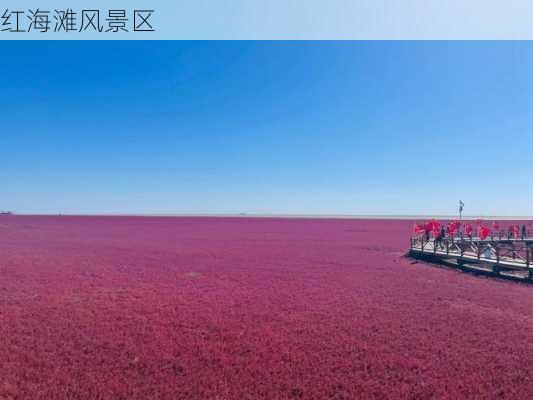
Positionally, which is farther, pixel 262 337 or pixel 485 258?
pixel 485 258

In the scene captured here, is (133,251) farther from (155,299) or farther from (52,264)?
(155,299)

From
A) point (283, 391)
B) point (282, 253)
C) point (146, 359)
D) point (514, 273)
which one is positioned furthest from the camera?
point (282, 253)

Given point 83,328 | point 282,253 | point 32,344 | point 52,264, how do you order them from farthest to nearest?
point 282,253 < point 52,264 < point 83,328 < point 32,344

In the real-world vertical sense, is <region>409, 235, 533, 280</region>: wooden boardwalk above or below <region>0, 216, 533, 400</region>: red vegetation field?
above

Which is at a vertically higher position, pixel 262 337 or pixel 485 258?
pixel 485 258

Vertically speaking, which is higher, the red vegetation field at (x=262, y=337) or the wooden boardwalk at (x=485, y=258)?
the wooden boardwalk at (x=485, y=258)

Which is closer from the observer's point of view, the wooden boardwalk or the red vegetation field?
the red vegetation field

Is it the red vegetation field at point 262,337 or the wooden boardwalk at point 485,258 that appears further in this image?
the wooden boardwalk at point 485,258

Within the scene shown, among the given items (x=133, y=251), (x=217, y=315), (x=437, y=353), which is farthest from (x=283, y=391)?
(x=133, y=251)
